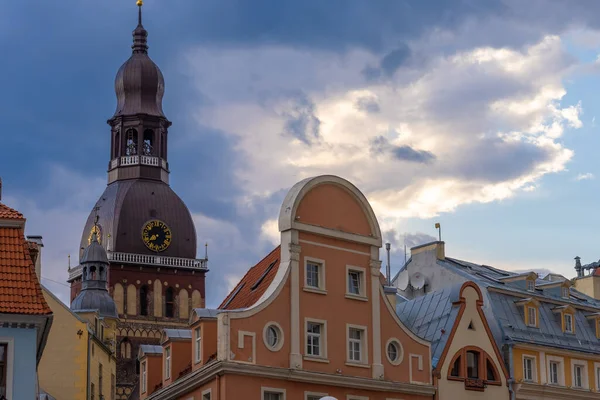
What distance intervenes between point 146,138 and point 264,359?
107360 mm

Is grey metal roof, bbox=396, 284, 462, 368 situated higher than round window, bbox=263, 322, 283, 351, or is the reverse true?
grey metal roof, bbox=396, 284, 462, 368

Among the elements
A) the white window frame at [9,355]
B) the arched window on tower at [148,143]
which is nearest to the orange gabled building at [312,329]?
the white window frame at [9,355]

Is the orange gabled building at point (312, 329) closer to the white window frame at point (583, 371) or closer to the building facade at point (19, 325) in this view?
the white window frame at point (583, 371)

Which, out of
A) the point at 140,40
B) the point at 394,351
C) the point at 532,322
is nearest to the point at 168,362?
the point at 394,351

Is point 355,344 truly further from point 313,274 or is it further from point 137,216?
point 137,216

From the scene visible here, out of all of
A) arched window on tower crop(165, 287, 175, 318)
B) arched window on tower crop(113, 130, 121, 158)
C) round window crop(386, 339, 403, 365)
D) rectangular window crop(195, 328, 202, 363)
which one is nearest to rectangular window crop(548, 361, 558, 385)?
round window crop(386, 339, 403, 365)

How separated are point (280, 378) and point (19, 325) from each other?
49.9ft

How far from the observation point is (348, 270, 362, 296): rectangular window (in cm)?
6016

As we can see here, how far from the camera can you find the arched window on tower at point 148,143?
525 feet

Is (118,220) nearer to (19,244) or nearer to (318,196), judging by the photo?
(318,196)

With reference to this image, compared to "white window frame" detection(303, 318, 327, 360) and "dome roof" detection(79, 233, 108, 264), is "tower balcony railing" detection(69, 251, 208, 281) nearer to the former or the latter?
"dome roof" detection(79, 233, 108, 264)

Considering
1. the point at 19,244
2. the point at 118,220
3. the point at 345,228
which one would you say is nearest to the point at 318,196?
the point at 345,228

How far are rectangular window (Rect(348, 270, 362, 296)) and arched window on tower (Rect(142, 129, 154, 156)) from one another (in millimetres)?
101726

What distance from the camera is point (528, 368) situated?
66.4 metres
